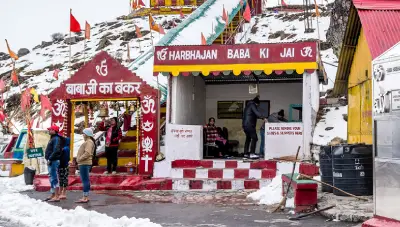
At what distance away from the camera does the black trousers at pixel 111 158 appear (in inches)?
629

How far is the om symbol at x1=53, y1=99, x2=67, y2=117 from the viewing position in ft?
54.0

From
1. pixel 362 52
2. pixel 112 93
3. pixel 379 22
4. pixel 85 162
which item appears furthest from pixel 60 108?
pixel 379 22

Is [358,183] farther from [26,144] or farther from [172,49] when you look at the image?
[26,144]

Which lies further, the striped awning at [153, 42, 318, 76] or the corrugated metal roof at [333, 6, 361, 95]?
the striped awning at [153, 42, 318, 76]

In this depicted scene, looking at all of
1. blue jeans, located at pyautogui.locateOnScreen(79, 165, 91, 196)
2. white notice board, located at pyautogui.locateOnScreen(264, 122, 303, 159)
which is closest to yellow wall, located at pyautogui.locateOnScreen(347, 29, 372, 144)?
white notice board, located at pyautogui.locateOnScreen(264, 122, 303, 159)

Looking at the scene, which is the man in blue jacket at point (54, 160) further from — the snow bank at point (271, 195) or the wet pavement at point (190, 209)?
the snow bank at point (271, 195)

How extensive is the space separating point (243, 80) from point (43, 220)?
12.0 m

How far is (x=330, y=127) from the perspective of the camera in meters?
20.1

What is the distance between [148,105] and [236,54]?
2.89 meters

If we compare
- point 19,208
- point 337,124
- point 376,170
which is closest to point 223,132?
point 337,124

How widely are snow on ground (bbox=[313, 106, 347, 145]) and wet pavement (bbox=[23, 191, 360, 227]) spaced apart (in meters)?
6.45

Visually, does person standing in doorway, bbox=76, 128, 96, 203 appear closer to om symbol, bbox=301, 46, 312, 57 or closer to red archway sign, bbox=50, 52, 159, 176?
red archway sign, bbox=50, 52, 159, 176

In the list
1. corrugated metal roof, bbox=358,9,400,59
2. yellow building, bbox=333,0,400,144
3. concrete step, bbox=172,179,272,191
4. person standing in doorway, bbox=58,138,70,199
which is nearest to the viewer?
corrugated metal roof, bbox=358,9,400,59

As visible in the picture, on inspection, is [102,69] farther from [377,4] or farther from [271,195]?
[377,4]
